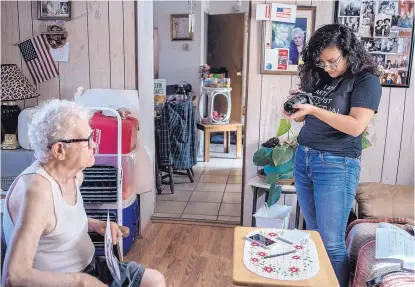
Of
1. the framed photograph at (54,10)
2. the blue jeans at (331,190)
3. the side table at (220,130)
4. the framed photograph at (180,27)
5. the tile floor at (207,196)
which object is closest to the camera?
the blue jeans at (331,190)

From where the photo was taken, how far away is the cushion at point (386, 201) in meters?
2.44

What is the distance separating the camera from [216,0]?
6168mm

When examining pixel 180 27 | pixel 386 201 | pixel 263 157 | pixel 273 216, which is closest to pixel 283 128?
pixel 263 157

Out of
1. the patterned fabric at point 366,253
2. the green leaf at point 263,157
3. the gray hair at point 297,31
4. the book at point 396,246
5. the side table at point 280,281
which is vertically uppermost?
the gray hair at point 297,31

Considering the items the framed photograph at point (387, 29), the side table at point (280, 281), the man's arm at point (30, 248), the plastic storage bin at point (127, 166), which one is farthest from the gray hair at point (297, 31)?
the man's arm at point (30, 248)

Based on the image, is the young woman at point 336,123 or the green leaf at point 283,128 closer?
the young woman at point 336,123

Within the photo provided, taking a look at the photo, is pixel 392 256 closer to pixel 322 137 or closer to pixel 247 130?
pixel 322 137

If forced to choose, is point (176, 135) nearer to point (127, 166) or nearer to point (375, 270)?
point (127, 166)

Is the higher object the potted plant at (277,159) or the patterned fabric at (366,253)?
the potted plant at (277,159)

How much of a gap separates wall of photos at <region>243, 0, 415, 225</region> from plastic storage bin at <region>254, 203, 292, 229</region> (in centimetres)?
30

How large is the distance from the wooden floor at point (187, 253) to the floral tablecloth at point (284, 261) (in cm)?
99

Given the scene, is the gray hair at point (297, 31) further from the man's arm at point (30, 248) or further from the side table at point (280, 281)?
the man's arm at point (30, 248)

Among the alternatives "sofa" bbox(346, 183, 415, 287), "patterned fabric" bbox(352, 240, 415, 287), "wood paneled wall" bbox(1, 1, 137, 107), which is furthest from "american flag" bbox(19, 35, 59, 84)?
"patterned fabric" bbox(352, 240, 415, 287)

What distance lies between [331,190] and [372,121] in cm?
121
